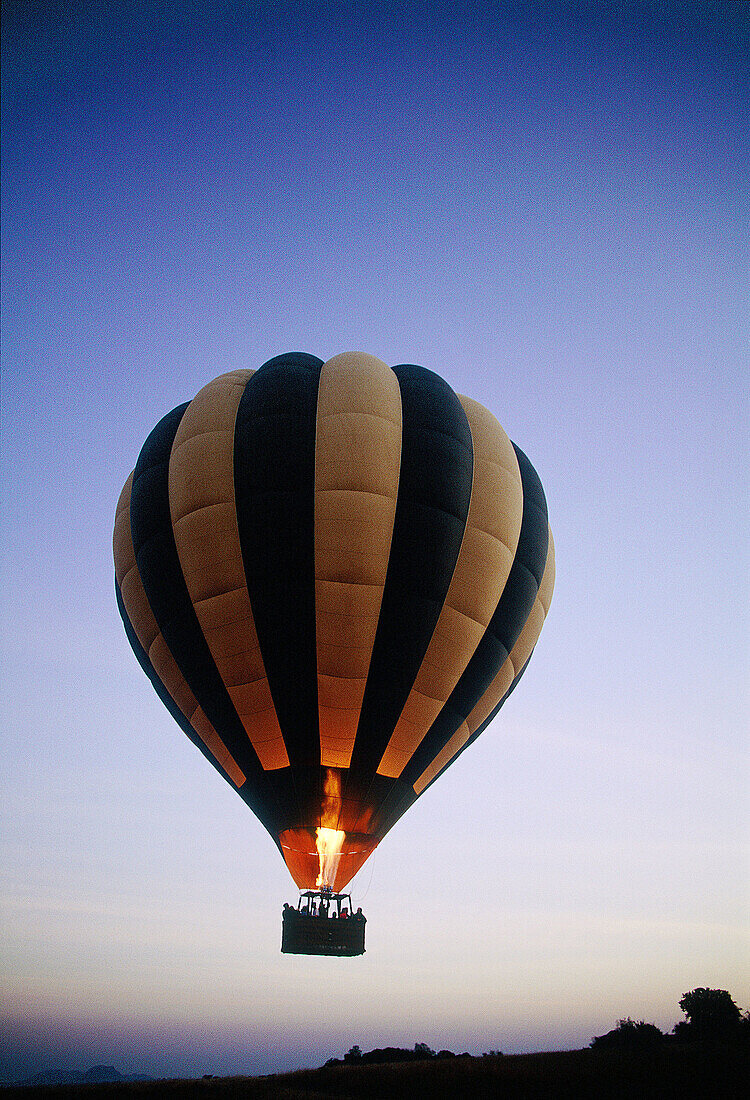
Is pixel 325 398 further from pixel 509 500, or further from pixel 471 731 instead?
pixel 471 731

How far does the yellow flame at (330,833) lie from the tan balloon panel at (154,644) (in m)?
1.61

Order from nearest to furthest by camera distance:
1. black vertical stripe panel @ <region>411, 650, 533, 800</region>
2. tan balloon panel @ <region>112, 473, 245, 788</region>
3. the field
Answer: the field → tan balloon panel @ <region>112, 473, 245, 788</region> → black vertical stripe panel @ <region>411, 650, 533, 800</region>

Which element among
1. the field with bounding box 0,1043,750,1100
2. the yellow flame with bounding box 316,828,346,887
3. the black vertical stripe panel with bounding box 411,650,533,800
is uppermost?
the black vertical stripe panel with bounding box 411,650,533,800

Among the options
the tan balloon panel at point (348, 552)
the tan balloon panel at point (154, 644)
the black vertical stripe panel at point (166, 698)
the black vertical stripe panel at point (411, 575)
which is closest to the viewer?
the tan balloon panel at point (348, 552)

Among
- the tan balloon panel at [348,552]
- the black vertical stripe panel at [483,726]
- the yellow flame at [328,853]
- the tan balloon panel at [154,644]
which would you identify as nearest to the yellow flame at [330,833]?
the yellow flame at [328,853]

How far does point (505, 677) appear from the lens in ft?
47.7

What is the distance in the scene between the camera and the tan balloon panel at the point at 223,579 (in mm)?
12414

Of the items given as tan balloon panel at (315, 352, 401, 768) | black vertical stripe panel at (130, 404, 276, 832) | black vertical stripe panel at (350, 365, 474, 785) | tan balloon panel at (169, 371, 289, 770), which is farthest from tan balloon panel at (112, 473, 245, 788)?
black vertical stripe panel at (350, 365, 474, 785)

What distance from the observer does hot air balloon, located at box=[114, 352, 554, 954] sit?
12.2 metres

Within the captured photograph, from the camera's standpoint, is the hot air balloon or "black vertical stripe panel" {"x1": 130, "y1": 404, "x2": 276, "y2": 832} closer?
the hot air balloon

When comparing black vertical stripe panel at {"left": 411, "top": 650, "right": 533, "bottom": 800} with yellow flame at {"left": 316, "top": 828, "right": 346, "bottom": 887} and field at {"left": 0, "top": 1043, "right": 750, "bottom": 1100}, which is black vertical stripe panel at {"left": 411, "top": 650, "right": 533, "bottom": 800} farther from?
field at {"left": 0, "top": 1043, "right": 750, "bottom": 1100}

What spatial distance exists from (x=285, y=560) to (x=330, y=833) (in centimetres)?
414

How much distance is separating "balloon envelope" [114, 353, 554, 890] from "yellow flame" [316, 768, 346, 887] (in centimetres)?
3

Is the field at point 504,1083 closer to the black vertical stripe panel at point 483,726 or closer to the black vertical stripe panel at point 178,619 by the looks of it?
the black vertical stripe panel at point 178,619
